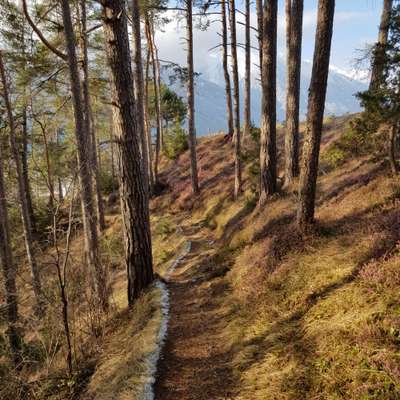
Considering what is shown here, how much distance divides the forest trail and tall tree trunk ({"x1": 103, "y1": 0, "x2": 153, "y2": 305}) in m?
1.17

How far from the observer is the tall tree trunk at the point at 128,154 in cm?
692

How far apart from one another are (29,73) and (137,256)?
29.9ft

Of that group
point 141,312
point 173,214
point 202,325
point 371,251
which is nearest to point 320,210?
point 371,251

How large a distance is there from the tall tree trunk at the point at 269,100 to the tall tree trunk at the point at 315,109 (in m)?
3.90

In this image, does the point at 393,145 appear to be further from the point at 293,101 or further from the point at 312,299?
the point at 293,101

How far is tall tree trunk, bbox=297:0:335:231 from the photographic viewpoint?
256 inches

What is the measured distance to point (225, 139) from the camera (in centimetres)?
2677

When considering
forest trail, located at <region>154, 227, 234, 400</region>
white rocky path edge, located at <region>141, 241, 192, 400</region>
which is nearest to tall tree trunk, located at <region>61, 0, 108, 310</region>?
white rocky path edge, located at <region>141, 241, 192, 400</region>

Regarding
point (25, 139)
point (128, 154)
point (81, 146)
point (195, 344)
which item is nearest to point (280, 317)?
point (195, 344)

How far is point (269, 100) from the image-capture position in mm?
10945

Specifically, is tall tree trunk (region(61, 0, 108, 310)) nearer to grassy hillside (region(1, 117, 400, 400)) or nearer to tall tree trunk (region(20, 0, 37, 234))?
grassy hillside (region(1, 117, 400, 400))

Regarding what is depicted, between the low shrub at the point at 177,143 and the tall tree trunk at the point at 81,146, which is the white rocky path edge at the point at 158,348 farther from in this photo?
the low shrub at the point at 177,143

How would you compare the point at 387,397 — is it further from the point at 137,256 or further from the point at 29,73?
the point at 29,73

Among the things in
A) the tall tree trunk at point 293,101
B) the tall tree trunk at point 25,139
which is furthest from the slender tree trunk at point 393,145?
the tall tree trunk at point 25,139
